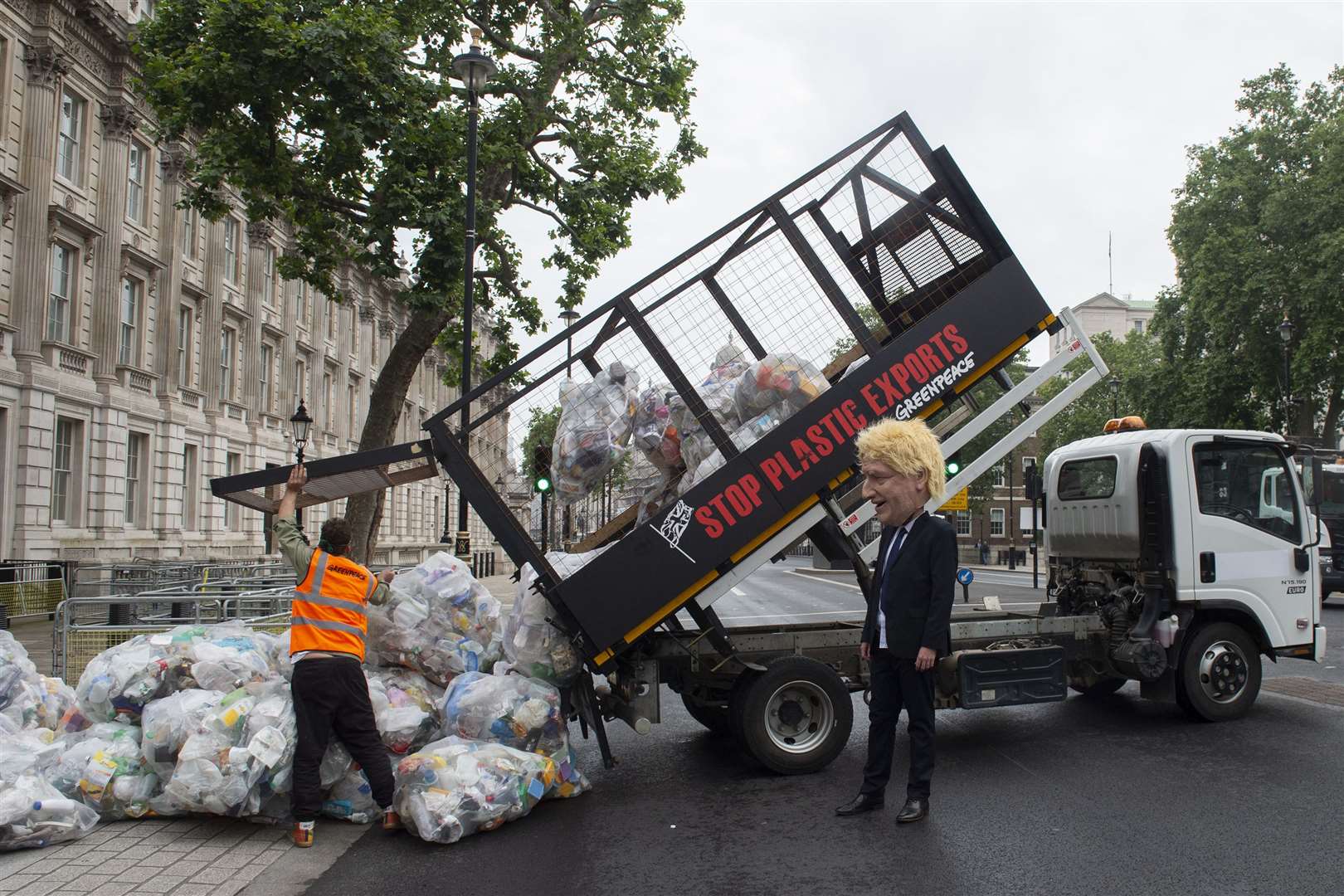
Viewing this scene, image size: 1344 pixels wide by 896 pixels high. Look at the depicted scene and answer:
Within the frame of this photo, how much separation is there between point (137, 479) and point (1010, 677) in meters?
26.8

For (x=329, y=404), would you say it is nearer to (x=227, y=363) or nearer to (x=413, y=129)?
(x=227, y=363)

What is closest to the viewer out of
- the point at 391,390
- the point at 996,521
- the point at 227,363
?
the point at 391,390

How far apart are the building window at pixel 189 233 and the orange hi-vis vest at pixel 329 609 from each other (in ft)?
92.4

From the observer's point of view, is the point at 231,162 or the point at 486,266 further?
the point at 486,266

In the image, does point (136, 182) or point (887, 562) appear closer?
point (887, 562)

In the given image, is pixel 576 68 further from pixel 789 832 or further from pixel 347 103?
pixel 789 832

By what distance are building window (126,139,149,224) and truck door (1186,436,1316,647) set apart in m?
27.5

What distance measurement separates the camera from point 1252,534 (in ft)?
24.7

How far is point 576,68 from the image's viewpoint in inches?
679

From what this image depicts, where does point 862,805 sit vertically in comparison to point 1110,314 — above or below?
below

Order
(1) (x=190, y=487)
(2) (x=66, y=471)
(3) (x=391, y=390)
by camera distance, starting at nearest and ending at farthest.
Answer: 1. (3) (x=391, y=390)
2. (2) (x=66, y=471)
3. (1) (x=190, y=487)

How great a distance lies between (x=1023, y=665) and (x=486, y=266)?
13001 mm

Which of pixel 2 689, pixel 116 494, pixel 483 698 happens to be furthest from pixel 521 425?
pixel 116 494

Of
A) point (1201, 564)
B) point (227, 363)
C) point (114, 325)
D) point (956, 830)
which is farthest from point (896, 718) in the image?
point (227, 363)
